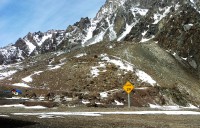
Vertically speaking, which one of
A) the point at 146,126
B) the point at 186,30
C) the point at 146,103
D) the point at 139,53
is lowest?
the point at 146,126

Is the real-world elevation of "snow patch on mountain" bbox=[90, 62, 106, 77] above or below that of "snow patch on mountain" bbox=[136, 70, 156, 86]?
above

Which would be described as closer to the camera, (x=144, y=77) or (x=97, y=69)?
(x=144, y=77)

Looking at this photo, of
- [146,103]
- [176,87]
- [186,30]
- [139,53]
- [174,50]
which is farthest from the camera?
[186,30]

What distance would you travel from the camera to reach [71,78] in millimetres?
82875

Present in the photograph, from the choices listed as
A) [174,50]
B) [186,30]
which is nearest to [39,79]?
[174,50]

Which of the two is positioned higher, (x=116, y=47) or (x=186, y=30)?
(x=186, y=30)

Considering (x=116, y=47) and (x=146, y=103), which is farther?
(x=116, y=47)

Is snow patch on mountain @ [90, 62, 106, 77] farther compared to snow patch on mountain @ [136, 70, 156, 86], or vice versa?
snow patch on mountain @ [90, 62, 106, 77]

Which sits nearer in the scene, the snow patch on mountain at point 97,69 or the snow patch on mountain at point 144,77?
the snow patch on mountain at point 144,77

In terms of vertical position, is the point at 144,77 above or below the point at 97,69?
below

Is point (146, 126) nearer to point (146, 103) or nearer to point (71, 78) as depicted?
point (146, 103)

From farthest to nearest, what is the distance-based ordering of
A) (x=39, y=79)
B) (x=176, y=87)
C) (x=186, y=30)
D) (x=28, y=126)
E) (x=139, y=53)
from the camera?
(x=186, y=30), (x=139, y=53), (x=39, y=79), (x=176, y=87), (x=28, y=126)

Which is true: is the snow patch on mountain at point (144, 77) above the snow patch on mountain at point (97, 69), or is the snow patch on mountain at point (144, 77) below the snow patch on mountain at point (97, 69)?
below

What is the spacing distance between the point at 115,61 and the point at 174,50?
62046 mm
